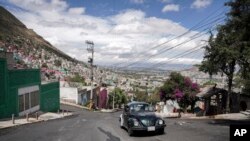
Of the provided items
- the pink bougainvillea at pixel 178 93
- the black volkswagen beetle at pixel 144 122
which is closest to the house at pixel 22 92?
the black volkswagen beetle at pixel 144 122

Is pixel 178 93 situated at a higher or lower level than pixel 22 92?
lower

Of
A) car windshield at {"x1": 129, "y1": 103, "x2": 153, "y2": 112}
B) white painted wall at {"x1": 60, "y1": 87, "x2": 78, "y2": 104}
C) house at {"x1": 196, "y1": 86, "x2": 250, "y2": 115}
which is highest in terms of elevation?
car windshield at {"x1": 129, "y1": 103, "x2": 153, "y2": 112}

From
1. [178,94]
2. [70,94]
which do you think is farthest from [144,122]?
[70,94]

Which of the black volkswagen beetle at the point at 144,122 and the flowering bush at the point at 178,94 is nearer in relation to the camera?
the black volkswagen beetle at the point at 144,122

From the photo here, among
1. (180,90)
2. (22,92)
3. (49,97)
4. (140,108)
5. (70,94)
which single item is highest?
(140,108)

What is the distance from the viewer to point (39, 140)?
17.4m

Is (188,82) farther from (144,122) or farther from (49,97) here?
(144,122)

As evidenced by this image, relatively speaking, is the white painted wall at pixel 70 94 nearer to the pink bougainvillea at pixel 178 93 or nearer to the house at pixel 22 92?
the house at pixel 22 92

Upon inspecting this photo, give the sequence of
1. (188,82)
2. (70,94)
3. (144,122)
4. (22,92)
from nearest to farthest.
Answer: (144,122), (22,92), (188,82), (70,94)

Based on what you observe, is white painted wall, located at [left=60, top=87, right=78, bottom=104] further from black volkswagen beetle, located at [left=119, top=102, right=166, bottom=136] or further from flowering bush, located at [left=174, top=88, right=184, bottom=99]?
black volkswagen beetle, located at [left=119, top=102, right=166, bottom=136]

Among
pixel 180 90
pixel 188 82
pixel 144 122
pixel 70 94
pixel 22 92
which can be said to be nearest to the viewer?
pixel 144 122

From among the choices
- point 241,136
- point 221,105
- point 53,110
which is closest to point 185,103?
point 221,105

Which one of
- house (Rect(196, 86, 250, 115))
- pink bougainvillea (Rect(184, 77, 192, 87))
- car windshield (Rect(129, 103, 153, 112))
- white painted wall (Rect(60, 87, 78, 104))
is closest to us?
car windshield (Rect(129, 103, 153, 112))

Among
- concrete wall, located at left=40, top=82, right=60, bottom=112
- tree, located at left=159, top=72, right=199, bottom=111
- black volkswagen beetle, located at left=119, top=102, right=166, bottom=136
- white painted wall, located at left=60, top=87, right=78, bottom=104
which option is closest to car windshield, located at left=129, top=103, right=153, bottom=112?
black volkswagen beetle, located at left=119, top=102, right=166, bottom=136
